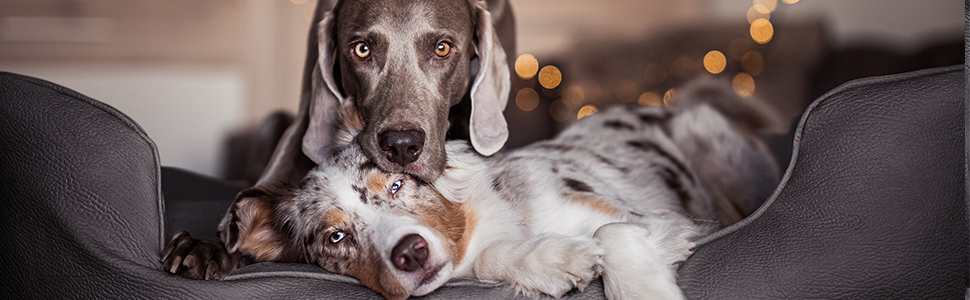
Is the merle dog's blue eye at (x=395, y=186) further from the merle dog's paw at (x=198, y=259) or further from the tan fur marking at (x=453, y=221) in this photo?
the merle dog's paw at (x=198, y=259)

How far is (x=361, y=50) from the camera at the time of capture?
1661 mm

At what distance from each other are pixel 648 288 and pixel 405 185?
0.62m

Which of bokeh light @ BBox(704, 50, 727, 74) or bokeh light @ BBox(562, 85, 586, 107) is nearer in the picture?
bokeh light @ BBox(562, 85, 586, 107)

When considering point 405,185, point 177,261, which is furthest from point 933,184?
point 177,261

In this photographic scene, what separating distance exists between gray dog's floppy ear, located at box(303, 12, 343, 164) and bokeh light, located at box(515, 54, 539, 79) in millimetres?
2475

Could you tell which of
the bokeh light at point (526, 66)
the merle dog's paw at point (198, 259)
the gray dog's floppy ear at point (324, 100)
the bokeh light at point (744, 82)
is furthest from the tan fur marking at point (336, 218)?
the bokeh light at point (744, 82)

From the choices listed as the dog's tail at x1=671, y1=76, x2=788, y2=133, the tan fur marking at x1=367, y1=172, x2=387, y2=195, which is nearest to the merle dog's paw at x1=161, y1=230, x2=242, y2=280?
the tan fur marking at x1=367, y1=172, x2=387, y2=195

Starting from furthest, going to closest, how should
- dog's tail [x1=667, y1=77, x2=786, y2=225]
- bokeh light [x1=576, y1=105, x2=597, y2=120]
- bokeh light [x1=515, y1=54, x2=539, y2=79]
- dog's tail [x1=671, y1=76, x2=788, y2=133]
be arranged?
1. bokeh light [x1=576, y1=105, x2=597, y2=120]
2. bokeh light [x1=515, y1=54, x2=539, y2=79]
3. dog's tail [x1=671, y1=76, x2=788, y2=133]
4. dog's tail [x1=667, y1=77, x2=786, y2=225]

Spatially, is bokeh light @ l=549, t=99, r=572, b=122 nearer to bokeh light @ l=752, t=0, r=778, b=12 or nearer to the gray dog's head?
bokeh light @ l=752, t=0, r=778, b=12

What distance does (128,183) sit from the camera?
4.01 feet

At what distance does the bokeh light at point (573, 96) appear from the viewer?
14.6ft

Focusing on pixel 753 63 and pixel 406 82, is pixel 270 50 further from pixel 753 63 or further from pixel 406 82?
pixel 753 63

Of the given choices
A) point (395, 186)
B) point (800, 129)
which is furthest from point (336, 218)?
point (800, 129)

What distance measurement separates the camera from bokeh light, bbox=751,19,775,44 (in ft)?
15.3
